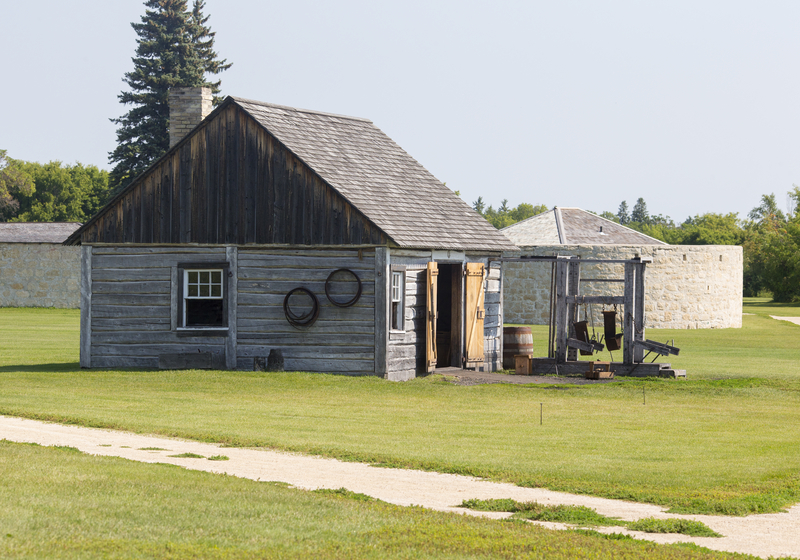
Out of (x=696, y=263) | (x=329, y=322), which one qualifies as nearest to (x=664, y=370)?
(x=329, y=322)

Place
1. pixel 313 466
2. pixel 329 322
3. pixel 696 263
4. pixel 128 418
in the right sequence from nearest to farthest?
pixel 313 466, pixel 128 418, pixel 329 322, pixel 696 263

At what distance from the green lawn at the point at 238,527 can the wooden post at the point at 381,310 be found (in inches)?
431

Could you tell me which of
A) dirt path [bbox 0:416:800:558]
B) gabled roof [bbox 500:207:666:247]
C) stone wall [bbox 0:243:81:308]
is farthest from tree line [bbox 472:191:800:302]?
dirt path [bbox 0:416:800:558]

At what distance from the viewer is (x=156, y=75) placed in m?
59.9

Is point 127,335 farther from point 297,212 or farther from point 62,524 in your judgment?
point 62,524

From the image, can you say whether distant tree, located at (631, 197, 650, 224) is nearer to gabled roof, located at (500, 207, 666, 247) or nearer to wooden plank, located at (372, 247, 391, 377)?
gabled roof, located at (500, 207, 666, 247)

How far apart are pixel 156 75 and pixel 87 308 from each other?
A: 4119cm

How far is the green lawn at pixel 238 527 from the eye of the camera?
6586 mm

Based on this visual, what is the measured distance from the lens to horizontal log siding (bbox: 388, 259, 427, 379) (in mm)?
20172

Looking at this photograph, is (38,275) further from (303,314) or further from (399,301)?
(399,301)

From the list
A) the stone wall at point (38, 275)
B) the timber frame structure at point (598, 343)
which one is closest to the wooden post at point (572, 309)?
the timber frame structure at point (598, 343)

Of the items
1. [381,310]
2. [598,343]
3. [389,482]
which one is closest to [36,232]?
[381,310]

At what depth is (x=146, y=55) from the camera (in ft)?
199

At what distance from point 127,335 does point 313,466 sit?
476 inches
